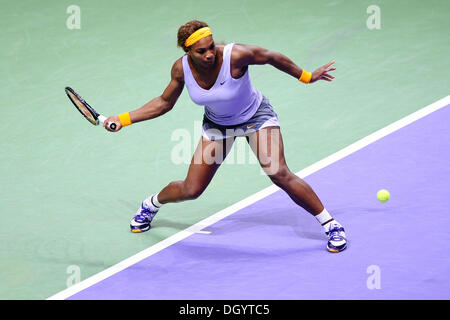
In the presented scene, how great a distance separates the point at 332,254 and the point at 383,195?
3.30ft

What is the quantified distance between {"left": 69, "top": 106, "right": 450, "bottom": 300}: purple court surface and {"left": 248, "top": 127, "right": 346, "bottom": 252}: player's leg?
0.15m

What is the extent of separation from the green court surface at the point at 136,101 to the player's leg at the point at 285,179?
4.13ft

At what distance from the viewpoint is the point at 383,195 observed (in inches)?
305

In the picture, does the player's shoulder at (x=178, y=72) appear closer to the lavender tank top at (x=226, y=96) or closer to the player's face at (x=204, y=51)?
the lavender tank top at (x=226, y=96)

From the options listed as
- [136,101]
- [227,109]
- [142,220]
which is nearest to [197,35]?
[227,109]

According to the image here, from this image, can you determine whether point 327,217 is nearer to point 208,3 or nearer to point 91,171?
point 91,171

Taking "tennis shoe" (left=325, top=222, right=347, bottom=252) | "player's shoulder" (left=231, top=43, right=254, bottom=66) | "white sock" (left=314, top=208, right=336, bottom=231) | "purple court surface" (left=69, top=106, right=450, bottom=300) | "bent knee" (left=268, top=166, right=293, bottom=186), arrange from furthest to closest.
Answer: "white sock" (left=314, top=208, right=336, bottom=231) < "tennis shoe" (left=325, top=222, right=347, bottom=252) < "bent knee" (left=268, top=166, right=293, bottom=186) < "player's shoulder" (left=231, top=43, right=254, bottom=66) < "purple court surface" (left=69, top=106, right=450, bottom=300)

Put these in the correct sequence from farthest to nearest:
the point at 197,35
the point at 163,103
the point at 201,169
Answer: the point at 201,169, the point at 163,103, the point at 197,35

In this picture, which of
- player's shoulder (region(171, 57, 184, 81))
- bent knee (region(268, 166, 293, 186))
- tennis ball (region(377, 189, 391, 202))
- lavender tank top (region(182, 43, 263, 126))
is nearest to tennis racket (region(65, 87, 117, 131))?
player's shoulder (region(171, 57, 184, 81))

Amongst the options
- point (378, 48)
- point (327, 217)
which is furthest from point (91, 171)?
point (378, 48)

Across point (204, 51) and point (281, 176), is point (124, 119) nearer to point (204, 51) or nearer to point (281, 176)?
point (204, 51)

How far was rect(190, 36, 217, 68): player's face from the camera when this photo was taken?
6.64m

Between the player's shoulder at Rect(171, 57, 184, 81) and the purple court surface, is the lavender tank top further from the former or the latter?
the purple court surface

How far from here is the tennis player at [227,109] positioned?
6.81m
